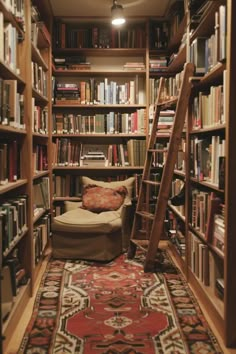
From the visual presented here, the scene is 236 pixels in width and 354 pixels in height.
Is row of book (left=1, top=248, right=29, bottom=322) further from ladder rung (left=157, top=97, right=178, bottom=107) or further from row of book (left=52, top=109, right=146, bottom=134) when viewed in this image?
row of book (left=52, top=109, right=146, bottom=134)

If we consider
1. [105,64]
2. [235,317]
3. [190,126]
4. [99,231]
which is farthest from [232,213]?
[105,64]

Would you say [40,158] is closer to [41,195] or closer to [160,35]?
[41,195]

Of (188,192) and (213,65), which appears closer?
(213,65)

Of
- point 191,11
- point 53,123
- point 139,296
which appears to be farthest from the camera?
point 53,123

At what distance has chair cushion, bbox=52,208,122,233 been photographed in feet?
12.8

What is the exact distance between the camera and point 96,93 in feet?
15.8

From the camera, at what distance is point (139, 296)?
3088 mm

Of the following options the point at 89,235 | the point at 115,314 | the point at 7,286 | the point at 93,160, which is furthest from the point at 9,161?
the point at 93,160

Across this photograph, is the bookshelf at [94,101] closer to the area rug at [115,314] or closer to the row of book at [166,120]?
the row of book at [166,120]

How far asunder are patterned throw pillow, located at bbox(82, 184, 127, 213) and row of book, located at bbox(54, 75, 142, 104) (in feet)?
3.42

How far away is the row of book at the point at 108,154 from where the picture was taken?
189 inches

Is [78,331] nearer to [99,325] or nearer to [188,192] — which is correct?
[99,325]

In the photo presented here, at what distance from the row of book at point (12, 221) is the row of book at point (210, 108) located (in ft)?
4.69

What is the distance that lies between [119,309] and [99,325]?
295 mm
